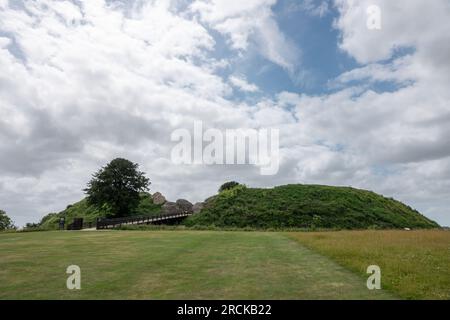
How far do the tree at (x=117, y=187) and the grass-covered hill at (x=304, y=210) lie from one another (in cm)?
1136

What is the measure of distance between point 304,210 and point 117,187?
2990cm

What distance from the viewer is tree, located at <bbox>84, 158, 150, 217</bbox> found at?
58062 millimetres

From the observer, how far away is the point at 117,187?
59219mm

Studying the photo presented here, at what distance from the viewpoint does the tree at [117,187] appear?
58.1 meters

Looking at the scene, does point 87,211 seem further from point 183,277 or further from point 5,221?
point 183,277

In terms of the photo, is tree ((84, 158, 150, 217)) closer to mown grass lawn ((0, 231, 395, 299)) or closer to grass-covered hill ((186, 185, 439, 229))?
grass-covered hill ((186, 185, 439, 229))

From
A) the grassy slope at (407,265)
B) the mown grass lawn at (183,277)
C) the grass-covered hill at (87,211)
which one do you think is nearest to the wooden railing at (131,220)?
the grass-covered hill at (87,211)

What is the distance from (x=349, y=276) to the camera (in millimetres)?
10789

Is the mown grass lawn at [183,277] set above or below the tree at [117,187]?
below
